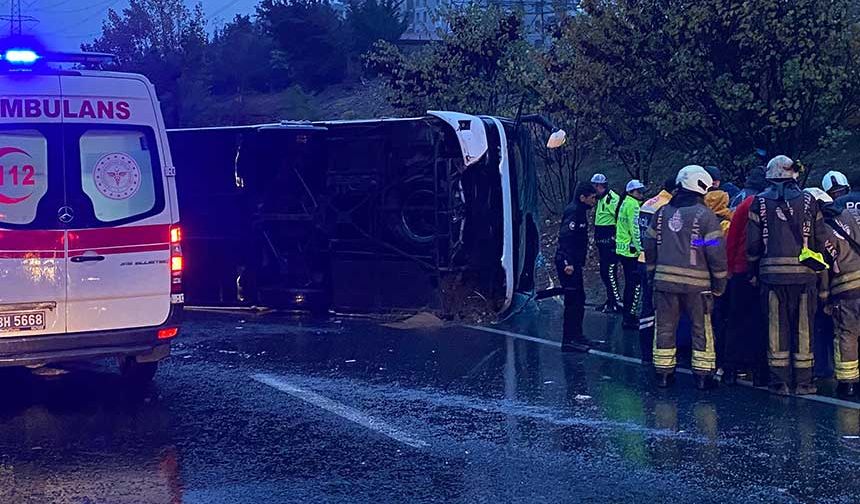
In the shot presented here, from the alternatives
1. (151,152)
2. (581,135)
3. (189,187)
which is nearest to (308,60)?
(581,135)

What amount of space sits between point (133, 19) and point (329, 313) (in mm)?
39149

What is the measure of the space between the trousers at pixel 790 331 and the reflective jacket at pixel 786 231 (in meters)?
0.10

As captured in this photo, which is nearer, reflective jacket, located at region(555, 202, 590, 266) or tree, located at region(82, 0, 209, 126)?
reflective jacket, located at region(555, 202, 590, 266)

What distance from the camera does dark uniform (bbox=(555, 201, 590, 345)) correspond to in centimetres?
967

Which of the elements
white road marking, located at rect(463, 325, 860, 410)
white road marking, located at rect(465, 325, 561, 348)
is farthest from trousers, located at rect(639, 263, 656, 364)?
white road marking, located at rect(465, 325, 561, 348)

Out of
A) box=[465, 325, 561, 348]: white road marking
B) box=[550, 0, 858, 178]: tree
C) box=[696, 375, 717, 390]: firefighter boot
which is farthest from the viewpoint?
box=[550, 0, 858, 178]: tree

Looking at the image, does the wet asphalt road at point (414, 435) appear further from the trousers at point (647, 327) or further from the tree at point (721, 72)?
the tree at point (721, 72)

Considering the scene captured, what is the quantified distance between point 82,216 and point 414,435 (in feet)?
9.45

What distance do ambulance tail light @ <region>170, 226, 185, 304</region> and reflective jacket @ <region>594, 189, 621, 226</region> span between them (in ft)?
19.3

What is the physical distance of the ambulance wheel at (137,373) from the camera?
27.3 feet

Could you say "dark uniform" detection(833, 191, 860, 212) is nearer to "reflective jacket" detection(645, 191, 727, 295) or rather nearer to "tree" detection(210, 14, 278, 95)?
"reflective jacket" detection(645, 191, 727, 295)

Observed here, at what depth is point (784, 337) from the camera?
25.7ft

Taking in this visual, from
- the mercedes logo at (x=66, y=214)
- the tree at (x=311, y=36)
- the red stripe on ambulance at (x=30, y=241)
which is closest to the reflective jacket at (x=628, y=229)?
the mercedes logo at (x=66, y=214)

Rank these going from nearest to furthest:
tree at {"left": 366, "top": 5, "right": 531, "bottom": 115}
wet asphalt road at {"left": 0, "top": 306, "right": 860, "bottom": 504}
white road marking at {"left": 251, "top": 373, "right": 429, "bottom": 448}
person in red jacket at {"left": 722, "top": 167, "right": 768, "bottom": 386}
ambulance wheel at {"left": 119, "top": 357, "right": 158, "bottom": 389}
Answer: wet asphalt road at {"left": 0, "top": 306, "right": 860, "bottom": 504} < white road marking at {"left": 251, "top": 373, "right": 429, "bottom": 448} < person in red jacket at {"left": 722, "top": 167, "right": 768, "bottom": 386} < ambulance wheel at {"left": 119, "top": 357, "right": 158, "bottom": 389} < tree at {"left": 366, "top": 5, "right": 531, "bottom": 115}
